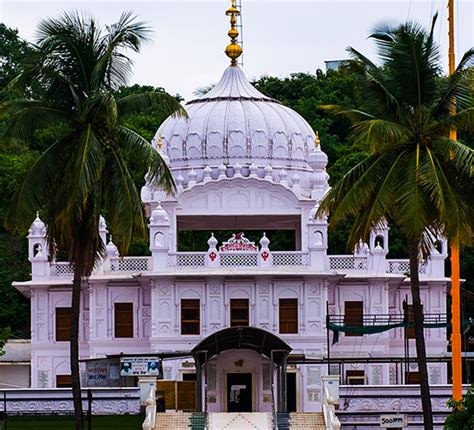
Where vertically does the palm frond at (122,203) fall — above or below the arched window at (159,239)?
below

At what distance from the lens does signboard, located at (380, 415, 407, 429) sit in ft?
138

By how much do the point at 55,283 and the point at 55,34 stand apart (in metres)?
17.4

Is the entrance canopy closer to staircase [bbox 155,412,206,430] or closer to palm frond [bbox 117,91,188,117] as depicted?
staircase [bbox 155,412,206,430]

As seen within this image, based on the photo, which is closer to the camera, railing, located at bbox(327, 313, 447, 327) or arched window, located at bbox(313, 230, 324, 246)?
arched window, located at bbox(313, 230, 324, 246)

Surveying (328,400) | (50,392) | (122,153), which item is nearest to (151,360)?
(50,392)

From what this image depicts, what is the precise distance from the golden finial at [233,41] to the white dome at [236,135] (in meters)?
1.54

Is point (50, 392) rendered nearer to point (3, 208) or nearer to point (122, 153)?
point (122, 153)

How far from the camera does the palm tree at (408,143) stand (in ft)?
120

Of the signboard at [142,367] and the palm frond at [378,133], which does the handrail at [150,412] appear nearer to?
the signboard at [142,367]

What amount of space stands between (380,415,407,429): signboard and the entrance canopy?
5.16 metres

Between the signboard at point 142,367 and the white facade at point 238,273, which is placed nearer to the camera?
the signboard at point 142,367

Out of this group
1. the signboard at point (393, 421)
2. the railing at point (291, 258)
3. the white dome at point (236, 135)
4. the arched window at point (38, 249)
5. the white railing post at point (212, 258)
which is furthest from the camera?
the white dome at point (236, 135)

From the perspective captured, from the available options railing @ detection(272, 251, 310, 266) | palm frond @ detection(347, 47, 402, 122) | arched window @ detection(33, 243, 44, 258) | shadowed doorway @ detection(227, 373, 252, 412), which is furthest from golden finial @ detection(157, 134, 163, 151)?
palm frond @ detection(347, 47, 402, 122)

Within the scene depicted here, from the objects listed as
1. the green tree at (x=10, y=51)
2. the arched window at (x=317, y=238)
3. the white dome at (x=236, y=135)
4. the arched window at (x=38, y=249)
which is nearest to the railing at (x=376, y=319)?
the arched window at (x=317, y=238)
